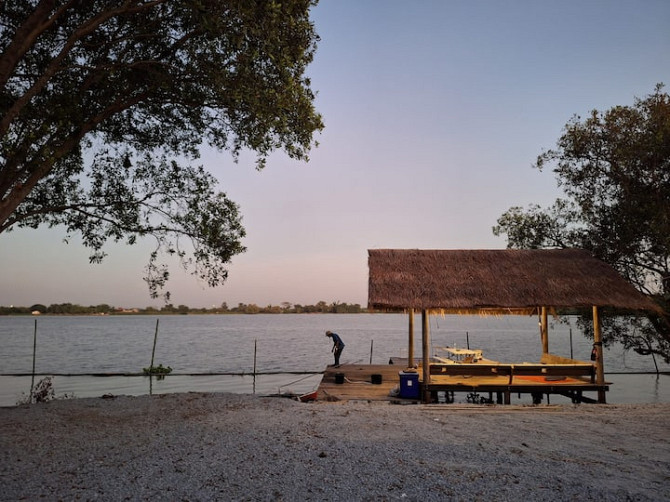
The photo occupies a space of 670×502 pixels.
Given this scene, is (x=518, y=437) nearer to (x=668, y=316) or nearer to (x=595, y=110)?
(x=668, y=316)

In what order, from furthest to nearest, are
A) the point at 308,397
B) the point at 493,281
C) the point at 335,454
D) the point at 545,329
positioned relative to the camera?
the point at 545,329
the point at 493,281
the point at 308,397
the point at 335,454

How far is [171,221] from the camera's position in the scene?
12727mm

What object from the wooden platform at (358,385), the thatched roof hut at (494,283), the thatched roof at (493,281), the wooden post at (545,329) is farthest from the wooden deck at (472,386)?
the thatched roof at (493,281)

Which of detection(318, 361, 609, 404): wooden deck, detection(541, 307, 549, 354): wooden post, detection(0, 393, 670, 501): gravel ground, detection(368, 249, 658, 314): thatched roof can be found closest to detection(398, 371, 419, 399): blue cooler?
detection(318, 361, 609, 404): wooden deck

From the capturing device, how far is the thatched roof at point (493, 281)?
1433 cm

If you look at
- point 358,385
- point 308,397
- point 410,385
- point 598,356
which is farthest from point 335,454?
point 598,356

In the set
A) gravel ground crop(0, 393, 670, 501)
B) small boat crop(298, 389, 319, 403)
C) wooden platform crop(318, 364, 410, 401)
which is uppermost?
gravel ground crop(0, 393, 670, 501)

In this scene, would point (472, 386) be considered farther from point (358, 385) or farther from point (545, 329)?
point (545, 329)

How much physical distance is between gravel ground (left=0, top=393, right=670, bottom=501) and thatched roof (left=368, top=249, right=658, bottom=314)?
3.25 metres

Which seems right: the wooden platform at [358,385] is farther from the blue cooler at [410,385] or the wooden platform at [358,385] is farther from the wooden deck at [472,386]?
the blue cooler at [410,385]

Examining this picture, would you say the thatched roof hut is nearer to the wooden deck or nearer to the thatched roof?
the thatched roof

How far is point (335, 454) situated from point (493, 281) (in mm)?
9443

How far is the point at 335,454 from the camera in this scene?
7.83m

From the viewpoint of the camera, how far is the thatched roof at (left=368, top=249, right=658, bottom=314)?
1433cm
